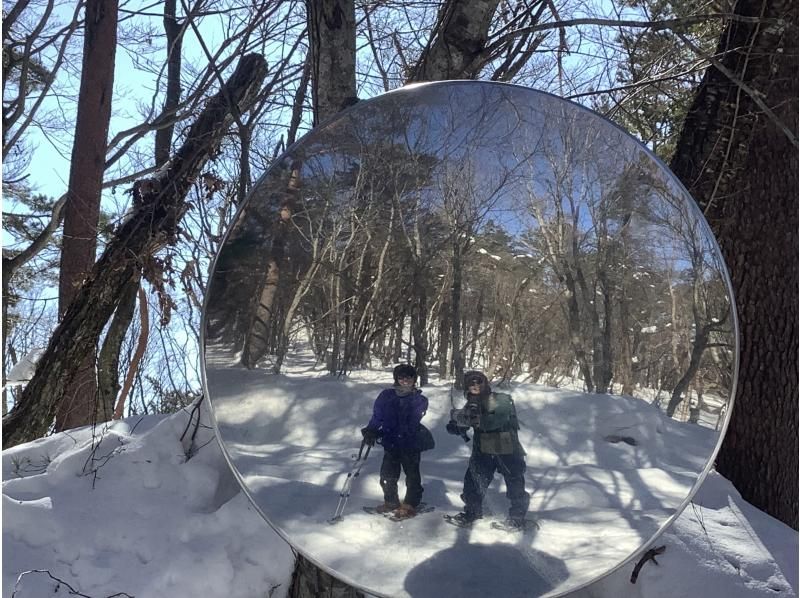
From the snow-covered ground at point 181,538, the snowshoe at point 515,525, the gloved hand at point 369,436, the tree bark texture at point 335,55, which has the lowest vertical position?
the snow-covered ground at point 181,538

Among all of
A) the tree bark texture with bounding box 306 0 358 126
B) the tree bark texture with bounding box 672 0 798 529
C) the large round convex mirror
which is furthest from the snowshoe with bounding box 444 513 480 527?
the tree bark texture with bounding box 672 0 798 529

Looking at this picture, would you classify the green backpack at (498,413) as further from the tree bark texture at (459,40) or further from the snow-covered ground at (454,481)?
the tree bark texture at (459,40)

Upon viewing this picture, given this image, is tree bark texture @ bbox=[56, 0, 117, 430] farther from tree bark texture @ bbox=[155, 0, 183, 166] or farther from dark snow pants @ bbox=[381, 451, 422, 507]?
dark snow pants @ bbox=[381, 451, 422, 507]

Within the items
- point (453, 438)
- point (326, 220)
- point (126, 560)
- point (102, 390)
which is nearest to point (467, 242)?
point (326, 220)

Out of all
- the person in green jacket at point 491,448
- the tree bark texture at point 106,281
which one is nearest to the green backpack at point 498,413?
the person in green jacket at point 491,448

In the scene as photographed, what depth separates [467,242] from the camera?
5.11 feet

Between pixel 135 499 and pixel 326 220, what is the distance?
165 cm

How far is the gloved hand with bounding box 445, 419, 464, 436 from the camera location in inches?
60.7

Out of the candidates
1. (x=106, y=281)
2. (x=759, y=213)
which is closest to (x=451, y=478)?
(x=759, y=213)

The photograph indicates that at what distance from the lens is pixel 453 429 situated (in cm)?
154

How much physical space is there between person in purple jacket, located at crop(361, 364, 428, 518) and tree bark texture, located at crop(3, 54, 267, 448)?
2743 mm

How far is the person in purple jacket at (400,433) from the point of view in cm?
155

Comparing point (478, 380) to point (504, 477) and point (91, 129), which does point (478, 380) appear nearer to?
point (504, 477)

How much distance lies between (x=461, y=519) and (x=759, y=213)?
237 centimetres
